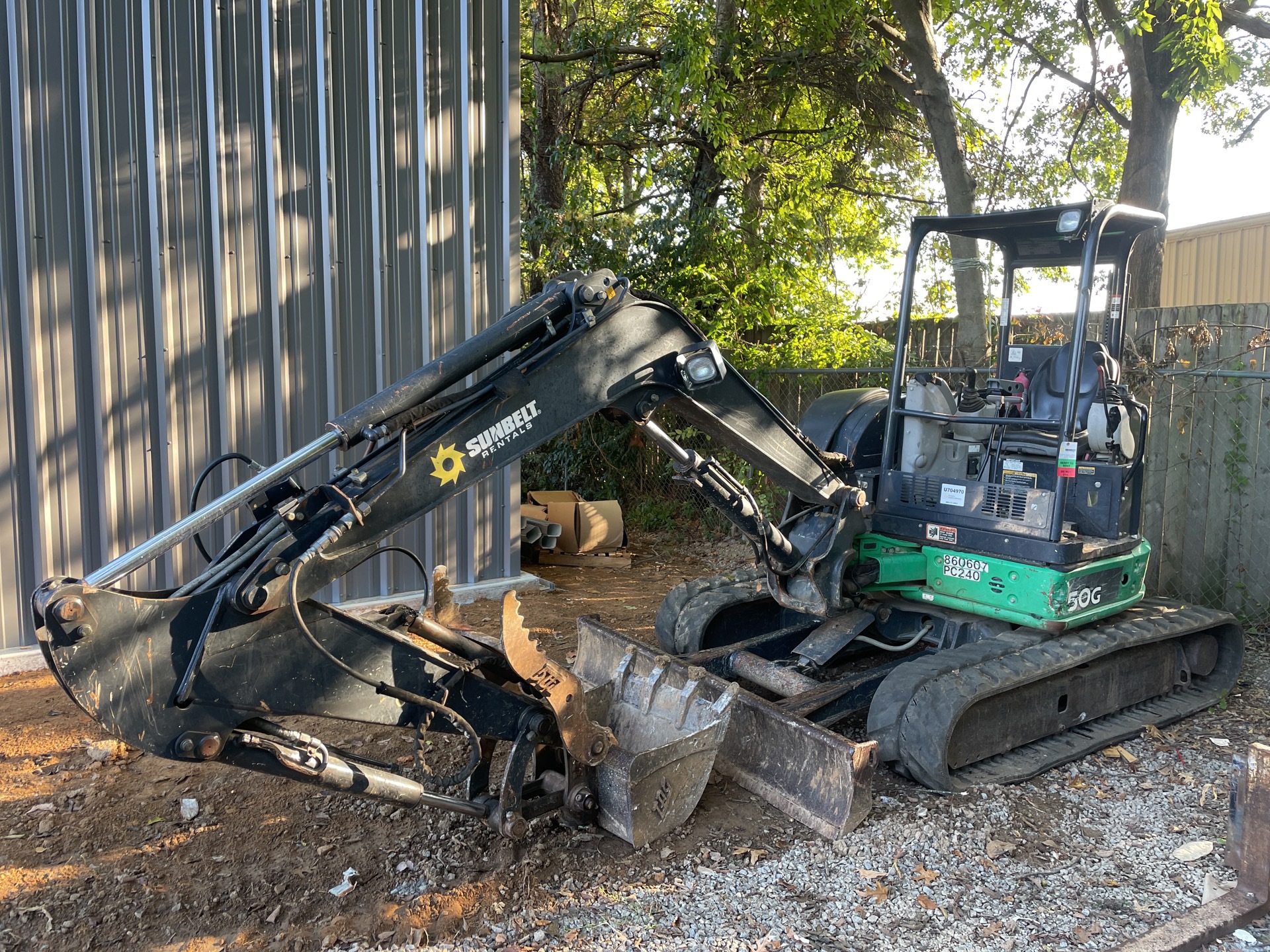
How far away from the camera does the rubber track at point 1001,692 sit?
14.2 ft

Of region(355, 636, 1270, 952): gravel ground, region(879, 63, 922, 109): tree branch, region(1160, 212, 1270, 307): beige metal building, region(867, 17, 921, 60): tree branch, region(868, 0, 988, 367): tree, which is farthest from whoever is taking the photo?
region(1160, 212, 1270, 307): beige metal building

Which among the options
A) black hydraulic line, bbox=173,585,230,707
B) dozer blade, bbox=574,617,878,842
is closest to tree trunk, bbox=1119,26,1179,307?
dozer blade, bbox=574,617,878,842

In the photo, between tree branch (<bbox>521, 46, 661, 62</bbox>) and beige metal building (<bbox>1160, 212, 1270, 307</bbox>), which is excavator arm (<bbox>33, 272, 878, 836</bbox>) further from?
beige metal building (<bbox>1160, 212, 1270, 307</bbox>)

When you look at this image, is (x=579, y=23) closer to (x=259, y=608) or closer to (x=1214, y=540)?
(x=1214, y=540)

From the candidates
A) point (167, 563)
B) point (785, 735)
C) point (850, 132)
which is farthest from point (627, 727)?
point (850, 132)

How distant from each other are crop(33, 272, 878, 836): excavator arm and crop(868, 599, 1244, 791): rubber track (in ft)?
2.96

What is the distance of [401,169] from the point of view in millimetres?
7570

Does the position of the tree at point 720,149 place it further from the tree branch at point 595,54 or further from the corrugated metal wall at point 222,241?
→ the corrugated metal wall at point 222,241

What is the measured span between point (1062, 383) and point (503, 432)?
3352 millimetres

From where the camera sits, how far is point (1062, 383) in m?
5.32

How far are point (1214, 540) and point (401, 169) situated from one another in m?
6.80

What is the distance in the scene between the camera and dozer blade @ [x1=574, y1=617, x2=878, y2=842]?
3.97 m

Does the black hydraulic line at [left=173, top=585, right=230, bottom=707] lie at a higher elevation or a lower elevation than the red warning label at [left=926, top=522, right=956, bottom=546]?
higher

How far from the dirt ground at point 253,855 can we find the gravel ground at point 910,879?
1.2 inches
